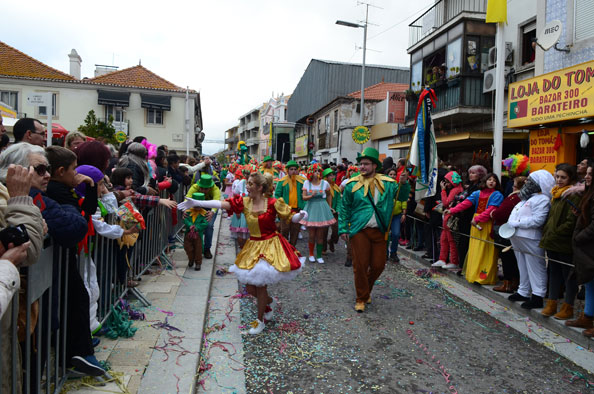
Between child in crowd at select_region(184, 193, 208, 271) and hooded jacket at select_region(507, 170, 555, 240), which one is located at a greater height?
hooded jacket at select_region(507, 170, 555, 240)


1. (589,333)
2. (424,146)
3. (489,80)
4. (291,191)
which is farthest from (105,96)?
(589,333)

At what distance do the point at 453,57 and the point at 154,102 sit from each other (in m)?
25.9

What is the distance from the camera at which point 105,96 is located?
112ft

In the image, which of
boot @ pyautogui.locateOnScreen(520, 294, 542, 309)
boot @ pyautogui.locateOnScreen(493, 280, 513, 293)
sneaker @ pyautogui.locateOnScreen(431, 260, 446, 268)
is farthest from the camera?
sneaker @ pyautogui.locateOnScreen(431, 260, 446, 268)

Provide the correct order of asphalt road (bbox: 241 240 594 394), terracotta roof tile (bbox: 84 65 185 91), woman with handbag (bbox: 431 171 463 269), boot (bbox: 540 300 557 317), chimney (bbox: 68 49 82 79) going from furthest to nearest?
1. chimney (bbox: 68 49 82 79)
2. terracotta roof tile (bbox: 84 65 185 91)
3. woman with handbag (bbox: 431 171 463 269)
4. boot (bbox: 540 300 557 317)
5. asphalt road (bbox: 241 240 594 394)

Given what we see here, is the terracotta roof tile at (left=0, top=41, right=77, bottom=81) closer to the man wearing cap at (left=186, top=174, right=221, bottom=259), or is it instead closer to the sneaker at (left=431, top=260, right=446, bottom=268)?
the man wearing cap at (left=186, top=174, right=221, bottom=259)

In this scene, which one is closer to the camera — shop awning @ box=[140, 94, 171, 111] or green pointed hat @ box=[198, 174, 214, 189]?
green pointed hat @ box=[198, 174, 214, 189]

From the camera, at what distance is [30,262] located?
2182 millimetres

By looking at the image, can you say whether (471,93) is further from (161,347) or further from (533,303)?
(161,347)

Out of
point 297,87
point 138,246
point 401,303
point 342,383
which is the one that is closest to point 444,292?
point 401,303

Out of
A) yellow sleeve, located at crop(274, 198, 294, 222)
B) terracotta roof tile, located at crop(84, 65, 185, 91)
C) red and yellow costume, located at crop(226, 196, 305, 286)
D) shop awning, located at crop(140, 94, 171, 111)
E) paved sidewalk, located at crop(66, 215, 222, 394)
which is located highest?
terracotta roof tile, located at crop(84, 65, 185, 91)

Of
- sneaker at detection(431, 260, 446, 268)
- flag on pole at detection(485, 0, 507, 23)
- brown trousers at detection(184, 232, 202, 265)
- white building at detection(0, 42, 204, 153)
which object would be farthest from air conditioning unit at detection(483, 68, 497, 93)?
white building at detection(0, 42, 204, 153)

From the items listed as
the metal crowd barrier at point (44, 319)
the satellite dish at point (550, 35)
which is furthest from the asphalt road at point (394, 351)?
the satellite dish at point (550, 35)

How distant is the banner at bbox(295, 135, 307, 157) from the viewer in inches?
1683
